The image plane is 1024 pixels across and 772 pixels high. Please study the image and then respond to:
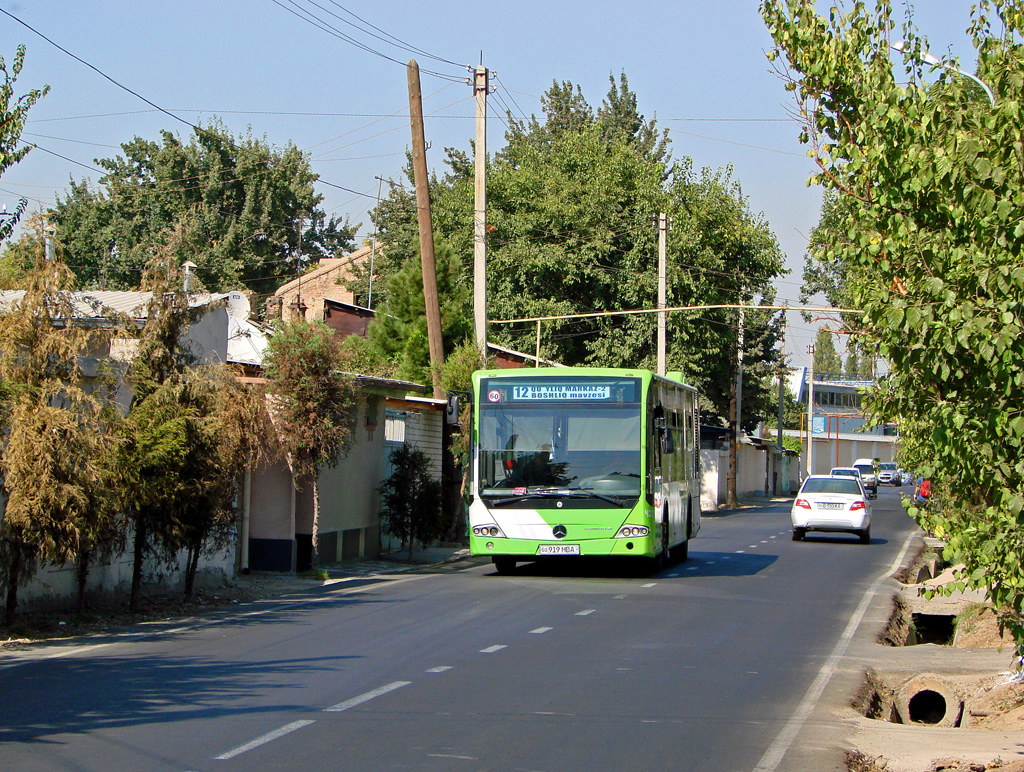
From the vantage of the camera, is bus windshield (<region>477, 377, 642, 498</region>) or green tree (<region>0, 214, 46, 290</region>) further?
bus windshield (<region>477, 377, 642, 498</region>)

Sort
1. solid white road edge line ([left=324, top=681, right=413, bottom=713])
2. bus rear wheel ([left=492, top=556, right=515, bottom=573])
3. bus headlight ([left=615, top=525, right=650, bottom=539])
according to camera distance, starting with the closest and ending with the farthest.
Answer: solid white road edge line ([left=324, top=681, right=413, bottom=713]), bus headlight ([left=615, top=525, right=650, bottom=539]), bus rear wheel ([left=492, top=556, right=515, bottom=573])

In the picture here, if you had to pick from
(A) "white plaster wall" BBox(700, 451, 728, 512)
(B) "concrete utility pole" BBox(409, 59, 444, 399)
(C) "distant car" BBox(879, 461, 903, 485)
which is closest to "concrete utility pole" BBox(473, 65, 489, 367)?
(B) "concrete utility pole" BBox(409, 59, 444, 399)

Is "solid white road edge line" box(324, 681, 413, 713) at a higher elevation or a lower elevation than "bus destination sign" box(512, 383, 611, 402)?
lower

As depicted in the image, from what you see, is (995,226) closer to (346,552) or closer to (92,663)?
(92,663)

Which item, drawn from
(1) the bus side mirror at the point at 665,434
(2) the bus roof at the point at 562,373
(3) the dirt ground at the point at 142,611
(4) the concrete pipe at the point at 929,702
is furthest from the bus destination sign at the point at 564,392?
(4) the concrete pipe at the point at 929,702

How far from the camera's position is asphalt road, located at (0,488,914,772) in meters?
7.09

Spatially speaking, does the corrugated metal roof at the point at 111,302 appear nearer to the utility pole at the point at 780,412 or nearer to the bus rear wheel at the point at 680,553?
the bus rear wheel at the point at 680,553

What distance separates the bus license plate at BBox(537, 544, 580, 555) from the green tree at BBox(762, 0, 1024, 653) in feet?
35.5

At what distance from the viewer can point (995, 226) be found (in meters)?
5.84

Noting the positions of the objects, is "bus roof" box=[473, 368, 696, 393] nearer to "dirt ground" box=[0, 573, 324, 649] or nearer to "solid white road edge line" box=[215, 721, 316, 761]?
"dirt ground" box=[0, 573, 324, 649]

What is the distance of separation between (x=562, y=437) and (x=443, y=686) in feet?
30.0

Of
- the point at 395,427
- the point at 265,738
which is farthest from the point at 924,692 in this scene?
the point at 395,427

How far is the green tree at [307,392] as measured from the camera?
17.5 meters

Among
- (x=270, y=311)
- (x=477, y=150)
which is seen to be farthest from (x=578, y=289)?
(x=270, y=311)
